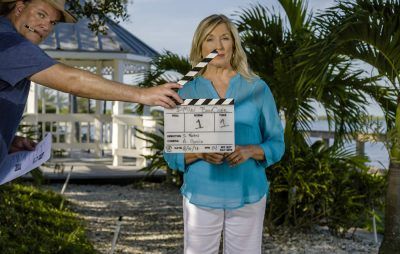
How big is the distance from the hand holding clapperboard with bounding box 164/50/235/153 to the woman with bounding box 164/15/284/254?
8 centimetres

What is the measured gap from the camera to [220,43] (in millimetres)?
2684

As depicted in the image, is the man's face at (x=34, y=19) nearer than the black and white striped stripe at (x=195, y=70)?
Yes

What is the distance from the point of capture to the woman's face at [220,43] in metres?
2.67

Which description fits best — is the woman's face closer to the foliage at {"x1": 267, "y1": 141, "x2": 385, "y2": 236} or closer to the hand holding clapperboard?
the hand holding clapperboard

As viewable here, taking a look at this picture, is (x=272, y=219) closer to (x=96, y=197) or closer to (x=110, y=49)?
(x=96, y=197)

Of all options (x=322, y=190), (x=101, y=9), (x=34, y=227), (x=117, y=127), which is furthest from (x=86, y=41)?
(x=34, y=227)

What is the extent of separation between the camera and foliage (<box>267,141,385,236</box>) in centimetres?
626

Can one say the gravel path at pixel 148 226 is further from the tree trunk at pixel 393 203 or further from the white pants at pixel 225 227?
the white pants at pixel 225 227

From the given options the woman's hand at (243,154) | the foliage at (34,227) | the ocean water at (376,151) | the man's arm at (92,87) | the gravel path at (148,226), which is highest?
the man's arm at (92,87)

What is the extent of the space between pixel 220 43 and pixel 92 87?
0.93m

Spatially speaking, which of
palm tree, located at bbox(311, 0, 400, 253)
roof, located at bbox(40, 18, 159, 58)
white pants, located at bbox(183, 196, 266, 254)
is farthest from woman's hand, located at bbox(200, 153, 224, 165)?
roof, located at bbox(40, 18, 159, 58)

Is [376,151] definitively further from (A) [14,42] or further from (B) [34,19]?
(A) [14,42]

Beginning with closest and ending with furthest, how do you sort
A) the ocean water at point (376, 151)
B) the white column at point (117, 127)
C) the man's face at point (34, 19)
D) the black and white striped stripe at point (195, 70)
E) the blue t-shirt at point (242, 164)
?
the man's face at point (34, 19), the black and white striped stripe at point (195, 70), the blue t-shirt at point (242, 164), the ocean water at point (376, 151), the white column at point (117, 127)

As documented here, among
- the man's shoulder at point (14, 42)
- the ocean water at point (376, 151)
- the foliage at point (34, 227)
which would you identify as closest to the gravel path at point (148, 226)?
the foliage at point (34, 227)
